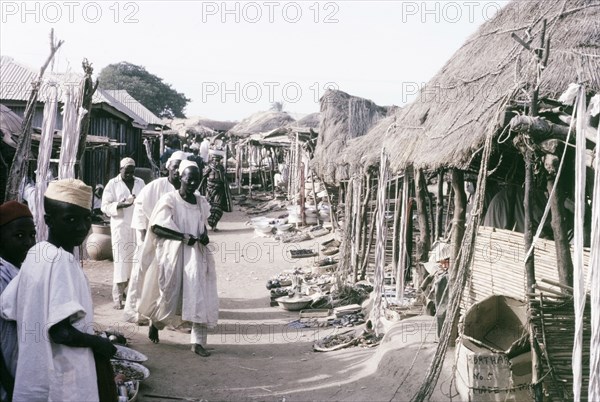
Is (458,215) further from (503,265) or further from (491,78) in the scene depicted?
(491,78)

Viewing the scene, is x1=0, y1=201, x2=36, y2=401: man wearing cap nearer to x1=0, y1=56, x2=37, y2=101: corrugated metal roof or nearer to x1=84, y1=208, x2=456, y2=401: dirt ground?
x1=84, y1=208, x2=456, y2=401: dirt ground

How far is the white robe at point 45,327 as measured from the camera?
9.00 ft

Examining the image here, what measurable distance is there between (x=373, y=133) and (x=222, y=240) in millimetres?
5770

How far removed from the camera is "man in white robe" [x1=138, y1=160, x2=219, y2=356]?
6.73 m

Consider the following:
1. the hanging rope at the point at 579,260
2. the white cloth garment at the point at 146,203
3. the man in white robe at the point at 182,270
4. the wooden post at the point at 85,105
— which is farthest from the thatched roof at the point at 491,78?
the wooden post at the point at 85,105

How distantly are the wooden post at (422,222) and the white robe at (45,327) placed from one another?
21.1 feet

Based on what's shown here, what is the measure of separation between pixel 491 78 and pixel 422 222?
277cm

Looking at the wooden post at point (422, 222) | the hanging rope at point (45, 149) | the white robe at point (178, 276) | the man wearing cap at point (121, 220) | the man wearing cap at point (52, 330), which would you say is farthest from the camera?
the wooden post at point (422, 222)

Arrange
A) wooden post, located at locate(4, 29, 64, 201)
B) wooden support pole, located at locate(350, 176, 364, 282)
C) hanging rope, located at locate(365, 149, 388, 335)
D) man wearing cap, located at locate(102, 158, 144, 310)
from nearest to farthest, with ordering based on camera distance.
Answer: wooden post, located at locate(4, 29, 64, 201), hanging rope, located at locate(365, 149, 388, 335), man wearing cap, located at locate(102, 158, 144, 310), wooden support pole, located at locate(350, 176, 364, 282)

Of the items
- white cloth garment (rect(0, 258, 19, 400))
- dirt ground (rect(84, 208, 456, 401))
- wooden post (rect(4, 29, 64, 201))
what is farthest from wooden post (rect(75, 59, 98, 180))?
white cloth garment (rect(0, 258, 19, 400))

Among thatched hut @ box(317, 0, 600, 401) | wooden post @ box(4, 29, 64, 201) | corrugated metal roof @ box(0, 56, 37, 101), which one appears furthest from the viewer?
corrugated metal roof @ box(0, 56, 37, 101)

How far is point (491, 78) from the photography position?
6.48m

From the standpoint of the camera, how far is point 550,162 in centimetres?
448

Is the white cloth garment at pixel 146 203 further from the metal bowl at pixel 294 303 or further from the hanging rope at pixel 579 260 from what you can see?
the hanging rope at pixel 579 260
